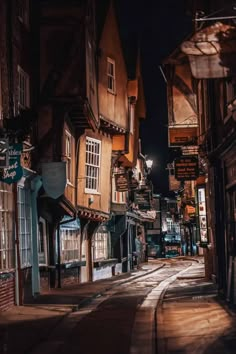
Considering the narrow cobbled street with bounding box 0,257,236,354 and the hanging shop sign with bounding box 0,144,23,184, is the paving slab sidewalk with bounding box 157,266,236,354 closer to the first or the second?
the narrow cobbled street with bounding box 0,257,236,354

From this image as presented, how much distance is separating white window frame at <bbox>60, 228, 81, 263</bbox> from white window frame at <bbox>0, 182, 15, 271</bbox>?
27.1 ft

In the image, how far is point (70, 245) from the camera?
27906 millimetres

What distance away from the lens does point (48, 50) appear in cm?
2286

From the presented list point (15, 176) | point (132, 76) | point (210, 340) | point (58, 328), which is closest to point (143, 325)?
point (58, 328)

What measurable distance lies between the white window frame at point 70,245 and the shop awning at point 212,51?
46.1ft

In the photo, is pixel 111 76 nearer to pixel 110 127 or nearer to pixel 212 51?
pixel 110 127

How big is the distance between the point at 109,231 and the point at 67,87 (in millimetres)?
15340

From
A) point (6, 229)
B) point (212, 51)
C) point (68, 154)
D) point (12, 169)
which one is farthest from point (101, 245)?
point (212, 51)

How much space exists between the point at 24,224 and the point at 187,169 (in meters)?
7.81

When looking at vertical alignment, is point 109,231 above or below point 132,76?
below

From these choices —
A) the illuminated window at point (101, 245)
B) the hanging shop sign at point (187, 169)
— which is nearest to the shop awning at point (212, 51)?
the hanging shop sign at point (187, 169)

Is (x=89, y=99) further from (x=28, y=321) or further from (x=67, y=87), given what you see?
(x=28, y=321)

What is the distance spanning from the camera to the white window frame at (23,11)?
68.2ft

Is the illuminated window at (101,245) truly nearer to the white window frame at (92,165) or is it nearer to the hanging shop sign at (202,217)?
the white window frame at (92,165)
